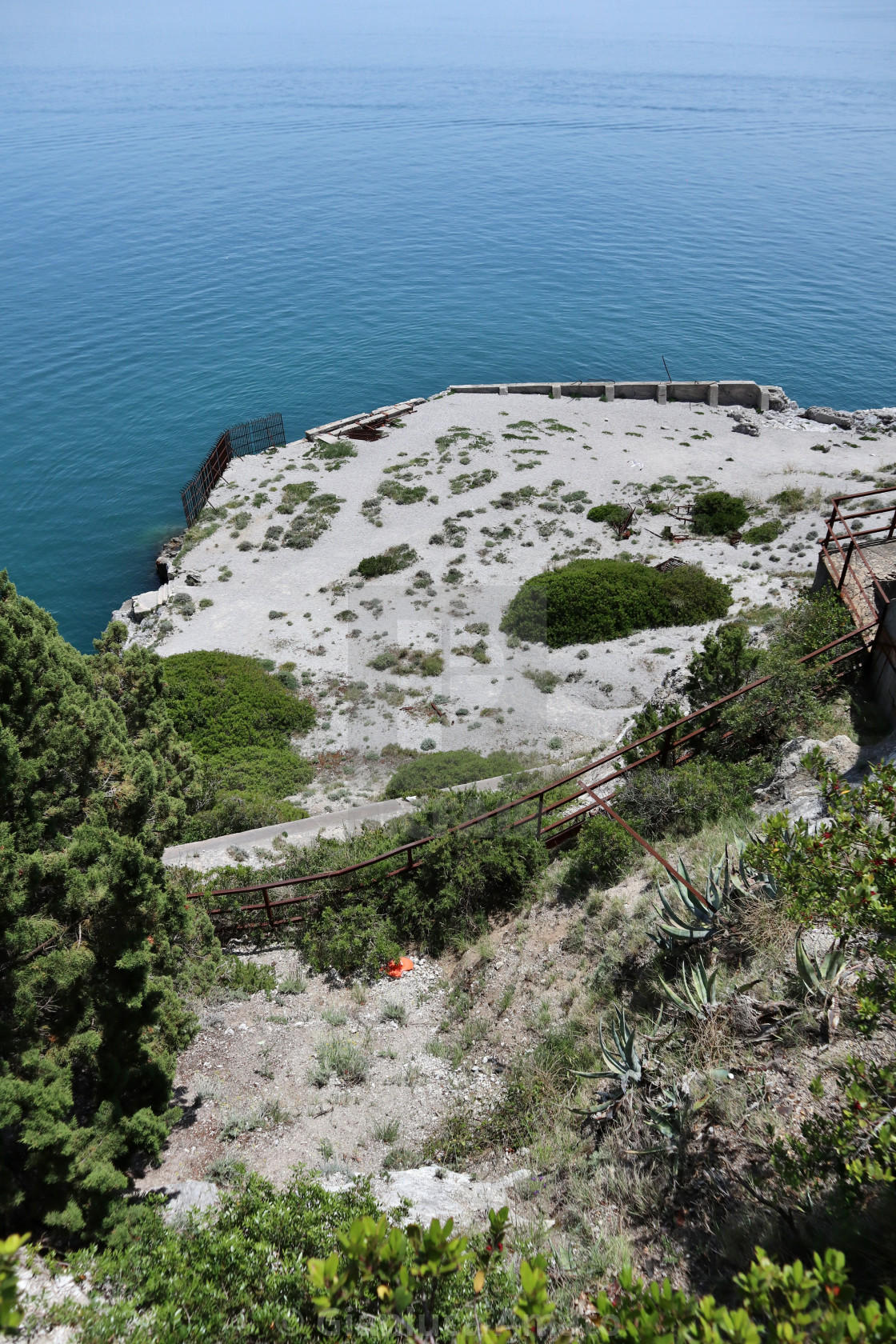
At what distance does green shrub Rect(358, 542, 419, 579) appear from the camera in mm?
28234

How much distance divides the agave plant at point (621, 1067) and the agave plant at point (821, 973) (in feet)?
4.68

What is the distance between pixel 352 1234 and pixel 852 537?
12555 millimetres

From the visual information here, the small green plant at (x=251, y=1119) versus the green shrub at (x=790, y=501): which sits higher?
the small green plant at (x=251, y=1119)

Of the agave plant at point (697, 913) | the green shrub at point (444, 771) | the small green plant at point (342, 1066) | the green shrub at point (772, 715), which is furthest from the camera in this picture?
the green shrub at point (444, 771)

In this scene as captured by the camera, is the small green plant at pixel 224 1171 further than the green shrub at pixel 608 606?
No

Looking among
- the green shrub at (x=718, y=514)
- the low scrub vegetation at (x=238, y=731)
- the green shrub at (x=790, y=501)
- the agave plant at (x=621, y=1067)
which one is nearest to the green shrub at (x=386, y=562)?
the low scrub vegetation at (x=238, y=731)

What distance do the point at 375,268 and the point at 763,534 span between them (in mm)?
58463

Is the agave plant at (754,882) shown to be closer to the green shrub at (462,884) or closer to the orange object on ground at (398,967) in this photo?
the green shrub at (462,884)

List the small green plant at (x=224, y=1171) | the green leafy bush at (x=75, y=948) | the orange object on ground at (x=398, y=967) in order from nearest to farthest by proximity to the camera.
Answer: the green leafy bush at (x=75, y=948) → the small green plant at (x=224, y=1171) → the orange object on ground at (x=398, y=967)

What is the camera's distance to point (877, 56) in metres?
A: 186

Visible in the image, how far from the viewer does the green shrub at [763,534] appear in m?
27.4

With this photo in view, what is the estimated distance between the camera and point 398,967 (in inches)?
388

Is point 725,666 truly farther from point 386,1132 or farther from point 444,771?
point 386,1132

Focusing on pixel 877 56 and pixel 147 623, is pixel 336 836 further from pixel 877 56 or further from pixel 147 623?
pixel 877 56
